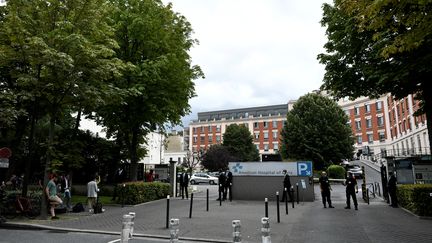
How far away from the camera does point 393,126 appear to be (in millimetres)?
57781

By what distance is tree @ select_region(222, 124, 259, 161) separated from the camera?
67.4 meters

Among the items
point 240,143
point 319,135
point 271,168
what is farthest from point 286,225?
point 240,143

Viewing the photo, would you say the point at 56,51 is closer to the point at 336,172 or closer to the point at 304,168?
the point at 304,168

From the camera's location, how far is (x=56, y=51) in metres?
12.6

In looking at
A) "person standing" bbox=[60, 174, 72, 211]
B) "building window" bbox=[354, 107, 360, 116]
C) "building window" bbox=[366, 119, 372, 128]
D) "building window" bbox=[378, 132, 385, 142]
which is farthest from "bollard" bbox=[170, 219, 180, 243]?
"building window" bbox=[354, 107, 360, 116]

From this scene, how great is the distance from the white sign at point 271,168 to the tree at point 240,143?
44750 millimetres

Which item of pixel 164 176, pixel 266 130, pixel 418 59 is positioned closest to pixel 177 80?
pixel 164 176

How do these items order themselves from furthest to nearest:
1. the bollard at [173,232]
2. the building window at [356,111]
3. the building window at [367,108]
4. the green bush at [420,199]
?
the building window at [356,111], the building window at [367,108], the green bush at [420,199], the bollard at [173,232]

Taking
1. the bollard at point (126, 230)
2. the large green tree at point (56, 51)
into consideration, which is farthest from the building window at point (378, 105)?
the bollard at point (126, 230)

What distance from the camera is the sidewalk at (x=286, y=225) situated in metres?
9.25

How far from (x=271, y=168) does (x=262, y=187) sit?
133 cm

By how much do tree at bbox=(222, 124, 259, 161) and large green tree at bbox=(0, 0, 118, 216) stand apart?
53.5 metres

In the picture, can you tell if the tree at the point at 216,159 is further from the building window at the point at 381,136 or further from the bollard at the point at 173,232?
the bollard at the point at 173,232

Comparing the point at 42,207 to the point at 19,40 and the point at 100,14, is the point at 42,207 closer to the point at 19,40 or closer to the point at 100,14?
the point at 19,40
